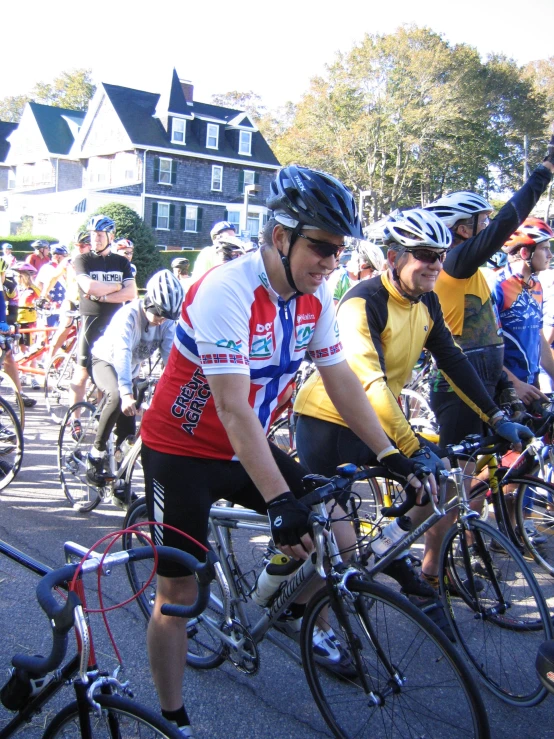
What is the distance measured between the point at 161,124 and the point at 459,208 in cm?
4580

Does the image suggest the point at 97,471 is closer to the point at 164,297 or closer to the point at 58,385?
the point at 164,297

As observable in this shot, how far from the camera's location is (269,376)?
108 inches

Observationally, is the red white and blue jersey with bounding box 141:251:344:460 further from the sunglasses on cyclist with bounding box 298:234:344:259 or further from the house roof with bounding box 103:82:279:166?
the house roof with bounding box 103:82:279:166

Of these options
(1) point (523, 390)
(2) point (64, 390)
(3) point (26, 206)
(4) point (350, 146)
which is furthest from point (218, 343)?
(3) point (26, 206)

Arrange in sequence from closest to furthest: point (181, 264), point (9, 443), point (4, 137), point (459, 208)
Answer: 1. point (459, 208)
2. point (9, 443)
3. point (181, 264)
4. point (4, 137)

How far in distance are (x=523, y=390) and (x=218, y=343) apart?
276 cm

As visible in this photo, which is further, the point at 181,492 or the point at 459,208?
the point at 459,208

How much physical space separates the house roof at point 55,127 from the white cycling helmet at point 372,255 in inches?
1984

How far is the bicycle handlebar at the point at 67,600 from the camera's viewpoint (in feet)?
5.90

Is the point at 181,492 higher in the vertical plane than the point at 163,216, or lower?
lower

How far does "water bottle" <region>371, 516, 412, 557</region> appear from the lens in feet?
10.2

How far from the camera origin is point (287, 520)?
2324mm

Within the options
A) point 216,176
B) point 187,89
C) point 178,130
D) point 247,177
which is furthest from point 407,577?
point 187,89

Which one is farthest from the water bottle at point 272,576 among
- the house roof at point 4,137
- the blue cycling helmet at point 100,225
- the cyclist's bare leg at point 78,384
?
the house roof at point 4,137
